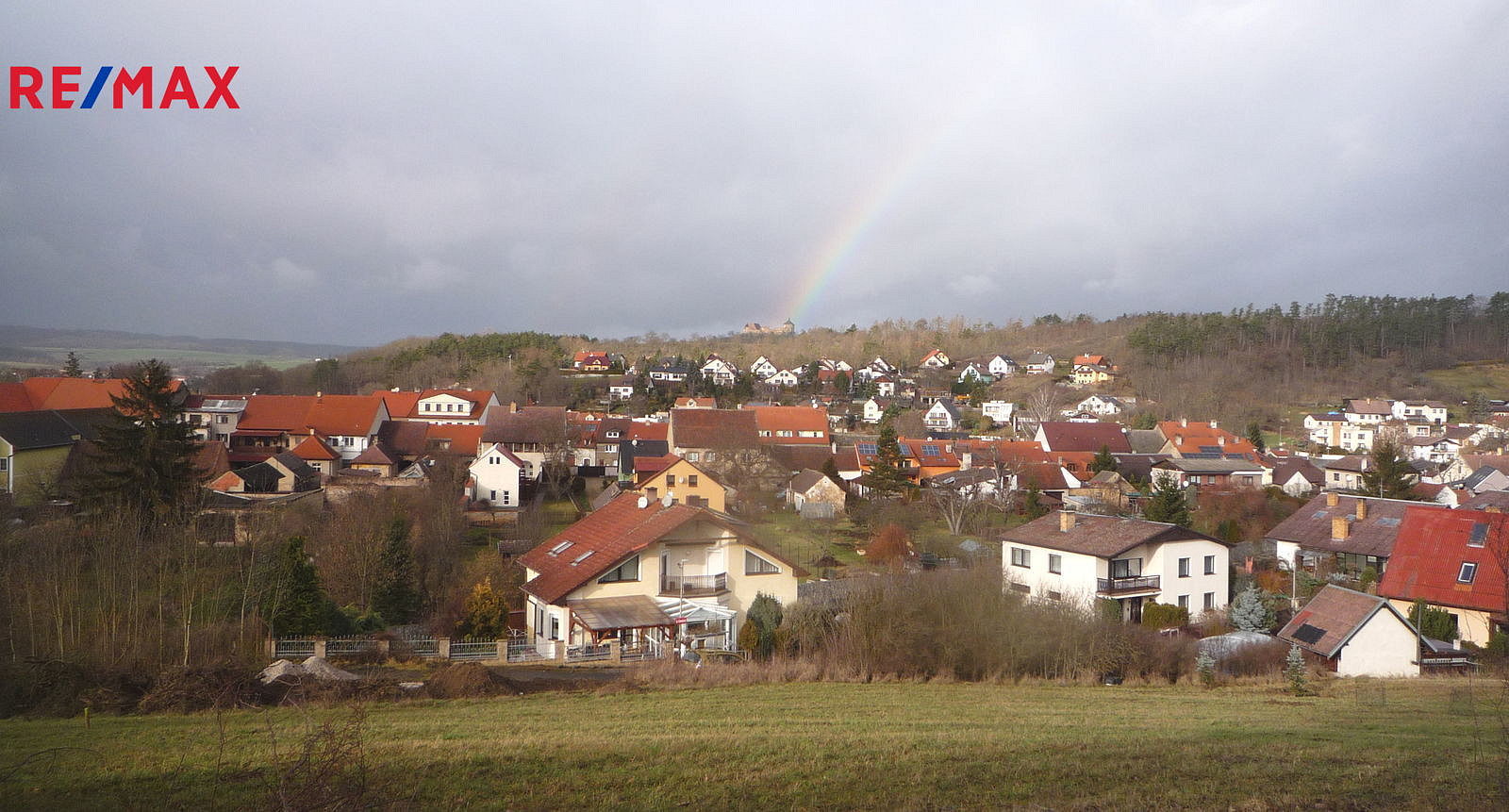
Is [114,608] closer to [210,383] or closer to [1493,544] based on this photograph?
[1493,544]

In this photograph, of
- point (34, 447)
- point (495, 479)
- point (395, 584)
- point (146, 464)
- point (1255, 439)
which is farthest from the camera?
point (1255, 439)

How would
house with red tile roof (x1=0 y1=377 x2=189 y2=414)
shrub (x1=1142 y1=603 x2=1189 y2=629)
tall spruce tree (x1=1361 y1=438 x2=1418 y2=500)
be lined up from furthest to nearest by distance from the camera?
house with red tile roof (x1=0 y1=377 x2=189 y2=414)
tall spruce tree (x1=1361 y1=438 x2=1418 y2=500)
shrub (x1=1142 y1=603 x2=1189 y2=629)

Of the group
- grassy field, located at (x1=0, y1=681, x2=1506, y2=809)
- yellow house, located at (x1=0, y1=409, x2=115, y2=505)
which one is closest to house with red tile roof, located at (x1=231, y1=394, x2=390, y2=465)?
yellow house, located at (x1=0, y1=409, x2=115, y2=505)

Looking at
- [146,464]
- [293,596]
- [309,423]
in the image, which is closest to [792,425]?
[309,423]

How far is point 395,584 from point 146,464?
45.3 feet

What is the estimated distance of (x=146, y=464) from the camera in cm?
2902

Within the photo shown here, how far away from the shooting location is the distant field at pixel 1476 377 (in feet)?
305

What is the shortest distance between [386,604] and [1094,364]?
9851 centimetres

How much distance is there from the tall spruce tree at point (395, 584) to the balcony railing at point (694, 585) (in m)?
6.67

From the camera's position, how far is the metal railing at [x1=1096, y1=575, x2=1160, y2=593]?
86.7 feet

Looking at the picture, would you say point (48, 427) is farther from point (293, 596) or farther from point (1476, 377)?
point (1476, 377)

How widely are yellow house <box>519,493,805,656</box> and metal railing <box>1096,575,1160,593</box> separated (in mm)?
10219

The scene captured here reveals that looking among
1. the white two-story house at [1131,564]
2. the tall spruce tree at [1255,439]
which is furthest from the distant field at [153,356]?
the tall spruce tree at [1255,439]

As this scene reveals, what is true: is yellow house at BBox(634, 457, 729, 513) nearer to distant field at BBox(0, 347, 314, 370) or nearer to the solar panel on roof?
the solar panel on roof
